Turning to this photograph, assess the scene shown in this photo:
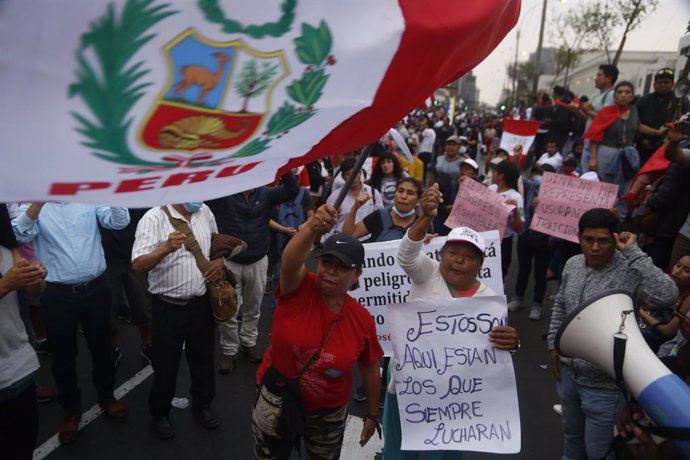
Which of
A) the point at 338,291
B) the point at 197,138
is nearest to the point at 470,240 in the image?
the point at 338,291

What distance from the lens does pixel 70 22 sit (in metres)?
0.89

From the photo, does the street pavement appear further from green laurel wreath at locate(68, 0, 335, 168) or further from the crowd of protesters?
green laurel wreath at locate(68, 0, 335, 168)

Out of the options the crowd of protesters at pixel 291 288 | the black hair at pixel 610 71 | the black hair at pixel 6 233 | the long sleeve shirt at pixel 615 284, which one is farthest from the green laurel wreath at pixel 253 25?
the black hair at pixel 610 71

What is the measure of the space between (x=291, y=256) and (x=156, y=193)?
1.04 m

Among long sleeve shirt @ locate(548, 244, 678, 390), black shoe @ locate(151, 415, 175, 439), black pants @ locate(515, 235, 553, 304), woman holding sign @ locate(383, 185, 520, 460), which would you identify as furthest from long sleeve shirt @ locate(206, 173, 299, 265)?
black pants @ locate(515, 235, 553, 304)

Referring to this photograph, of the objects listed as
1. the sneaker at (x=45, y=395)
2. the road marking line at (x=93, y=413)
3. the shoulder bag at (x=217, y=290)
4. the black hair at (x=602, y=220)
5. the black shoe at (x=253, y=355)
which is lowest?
the black shoe at (x=253, y=355)

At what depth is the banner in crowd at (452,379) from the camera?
2.55 meters

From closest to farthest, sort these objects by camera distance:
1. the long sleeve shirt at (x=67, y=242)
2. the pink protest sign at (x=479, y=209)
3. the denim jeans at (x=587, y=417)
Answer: the denim jeans at (x=587, y=417) → the long sleeve shirt at (x=67, y=242) → the pink protest sign at (x=479, y=209)

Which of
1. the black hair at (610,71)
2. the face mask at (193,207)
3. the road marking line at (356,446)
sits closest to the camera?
the face mask at (193,207)

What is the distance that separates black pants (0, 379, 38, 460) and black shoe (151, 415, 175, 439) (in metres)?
0.96

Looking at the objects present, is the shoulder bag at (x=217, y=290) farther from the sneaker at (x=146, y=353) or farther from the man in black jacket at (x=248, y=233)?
the sneaker at (x=146, y=353)

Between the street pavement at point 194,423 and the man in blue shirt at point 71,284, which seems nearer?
the man in blue shirt at point 71,284

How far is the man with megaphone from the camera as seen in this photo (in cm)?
262

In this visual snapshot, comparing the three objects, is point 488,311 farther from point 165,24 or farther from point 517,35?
point 517,35
